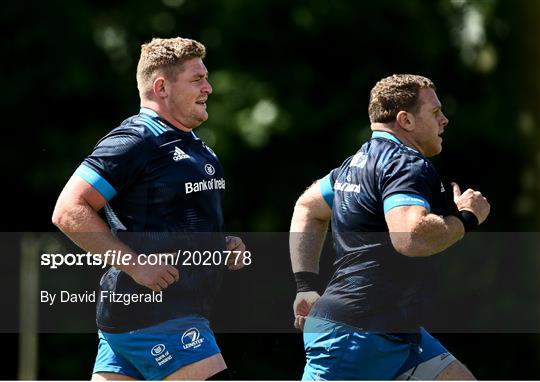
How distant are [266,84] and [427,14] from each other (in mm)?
1936

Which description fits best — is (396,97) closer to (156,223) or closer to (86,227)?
(156,223)

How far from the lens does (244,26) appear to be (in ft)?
47.8

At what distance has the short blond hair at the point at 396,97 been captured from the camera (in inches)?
255

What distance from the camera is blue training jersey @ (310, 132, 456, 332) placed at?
6.22 metres

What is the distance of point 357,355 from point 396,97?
4.06 ft

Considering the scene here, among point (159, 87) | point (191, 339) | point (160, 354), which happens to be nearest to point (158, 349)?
point (160, 354)

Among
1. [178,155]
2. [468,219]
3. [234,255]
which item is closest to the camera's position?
[468,219]

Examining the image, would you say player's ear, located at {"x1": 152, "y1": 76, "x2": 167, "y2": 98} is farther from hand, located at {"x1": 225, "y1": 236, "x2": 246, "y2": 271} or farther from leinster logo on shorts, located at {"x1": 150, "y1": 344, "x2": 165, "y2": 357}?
leinster logo on shorts, located at {"x1": 150, "y1": 344, "x2": 165, "y2": 357}

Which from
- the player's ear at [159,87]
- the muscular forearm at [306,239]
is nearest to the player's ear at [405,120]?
the muscular forearm at [306,239]

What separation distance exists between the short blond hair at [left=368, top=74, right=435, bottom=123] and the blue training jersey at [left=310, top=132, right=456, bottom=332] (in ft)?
0.45

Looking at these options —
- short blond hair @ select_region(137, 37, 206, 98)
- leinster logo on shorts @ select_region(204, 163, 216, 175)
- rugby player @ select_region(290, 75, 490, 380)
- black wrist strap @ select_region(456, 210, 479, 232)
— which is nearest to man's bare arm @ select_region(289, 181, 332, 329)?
rugby player @ select_region(290, 75, 490, 380)

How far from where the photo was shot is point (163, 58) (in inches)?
260

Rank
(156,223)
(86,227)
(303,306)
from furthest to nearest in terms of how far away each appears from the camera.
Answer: (303,306) → (156,223) → (86,227)

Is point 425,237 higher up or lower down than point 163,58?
lower down
